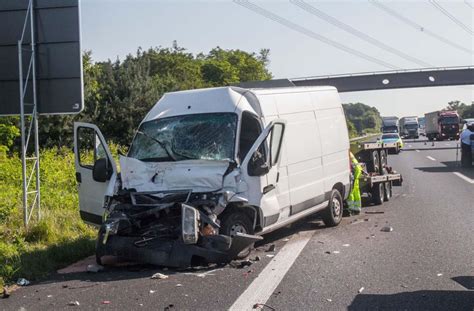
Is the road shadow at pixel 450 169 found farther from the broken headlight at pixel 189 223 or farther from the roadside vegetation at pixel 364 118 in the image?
the roadside vegetation at pixel 364 118

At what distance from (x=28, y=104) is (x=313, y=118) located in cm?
504

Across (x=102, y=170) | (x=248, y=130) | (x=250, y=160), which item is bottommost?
(x=102, y=170)

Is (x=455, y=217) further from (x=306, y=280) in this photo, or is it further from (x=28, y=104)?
(x=28, y=104)

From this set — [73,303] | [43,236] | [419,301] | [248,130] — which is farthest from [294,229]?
[73,303]

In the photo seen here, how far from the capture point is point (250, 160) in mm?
8211

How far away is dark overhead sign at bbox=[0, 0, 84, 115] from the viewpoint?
1066cm

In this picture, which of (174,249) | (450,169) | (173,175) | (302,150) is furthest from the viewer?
(450,169)

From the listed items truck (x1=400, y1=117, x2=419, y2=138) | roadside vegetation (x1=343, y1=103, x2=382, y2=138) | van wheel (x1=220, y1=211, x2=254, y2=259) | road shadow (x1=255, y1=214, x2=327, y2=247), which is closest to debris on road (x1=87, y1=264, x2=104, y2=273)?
van wheel (x1=220, y1=211, x2=254, y2=259)

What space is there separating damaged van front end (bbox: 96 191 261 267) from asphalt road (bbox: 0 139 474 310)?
0.22 metres

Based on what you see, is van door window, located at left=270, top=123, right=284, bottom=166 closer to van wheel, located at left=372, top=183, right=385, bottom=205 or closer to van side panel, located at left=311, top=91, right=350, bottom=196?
van side panel, located at left=311, top=91, right=350, bottom=196

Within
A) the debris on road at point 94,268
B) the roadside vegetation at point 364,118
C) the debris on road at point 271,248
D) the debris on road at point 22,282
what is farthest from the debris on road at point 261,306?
the roadside vegetation at point 364,118

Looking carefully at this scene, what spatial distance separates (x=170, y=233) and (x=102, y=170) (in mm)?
1891

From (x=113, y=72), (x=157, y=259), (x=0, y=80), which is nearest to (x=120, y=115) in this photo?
(x=113, y=72)

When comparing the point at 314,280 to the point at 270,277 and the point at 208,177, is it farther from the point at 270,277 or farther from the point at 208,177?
→ the point at 208,177
